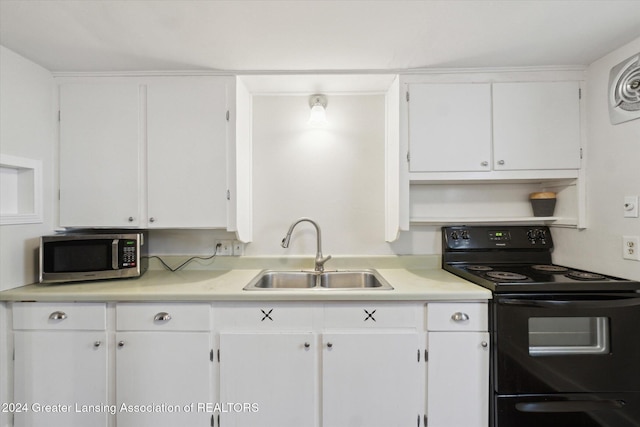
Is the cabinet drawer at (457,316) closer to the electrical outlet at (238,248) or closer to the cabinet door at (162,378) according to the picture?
the cabinet door at (162,378)

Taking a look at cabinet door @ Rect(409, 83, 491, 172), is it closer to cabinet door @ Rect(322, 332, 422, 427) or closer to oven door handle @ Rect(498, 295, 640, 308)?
oven door handle @ Rect(498, 295, 640, 308)

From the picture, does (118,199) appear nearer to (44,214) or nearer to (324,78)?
(44,214)

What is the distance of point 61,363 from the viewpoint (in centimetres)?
142

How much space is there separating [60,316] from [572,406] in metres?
2.50

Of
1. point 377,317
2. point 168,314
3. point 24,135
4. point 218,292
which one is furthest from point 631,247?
point 24,135

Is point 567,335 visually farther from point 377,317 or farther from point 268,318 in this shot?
point 268,318

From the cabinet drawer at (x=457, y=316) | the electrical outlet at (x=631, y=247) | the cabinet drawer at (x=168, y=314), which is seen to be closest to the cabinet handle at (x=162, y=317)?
the cabinet drawer at (x=168, y=314)

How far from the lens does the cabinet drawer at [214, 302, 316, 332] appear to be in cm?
142

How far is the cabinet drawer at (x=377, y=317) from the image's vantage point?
55.7 inches

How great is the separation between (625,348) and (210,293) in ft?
6.56

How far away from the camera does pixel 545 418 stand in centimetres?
133

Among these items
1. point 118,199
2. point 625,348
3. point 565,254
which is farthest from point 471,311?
point 118,199

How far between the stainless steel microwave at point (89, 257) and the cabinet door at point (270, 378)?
77cm

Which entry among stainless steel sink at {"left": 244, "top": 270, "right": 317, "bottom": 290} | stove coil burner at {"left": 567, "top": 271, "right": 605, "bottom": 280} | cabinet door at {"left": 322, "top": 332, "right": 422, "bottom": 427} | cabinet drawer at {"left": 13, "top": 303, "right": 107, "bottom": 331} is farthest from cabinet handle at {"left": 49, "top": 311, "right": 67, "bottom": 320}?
stove coil burner at {"left": 567, "top": 271, "right": 605, "bottom": 280}
